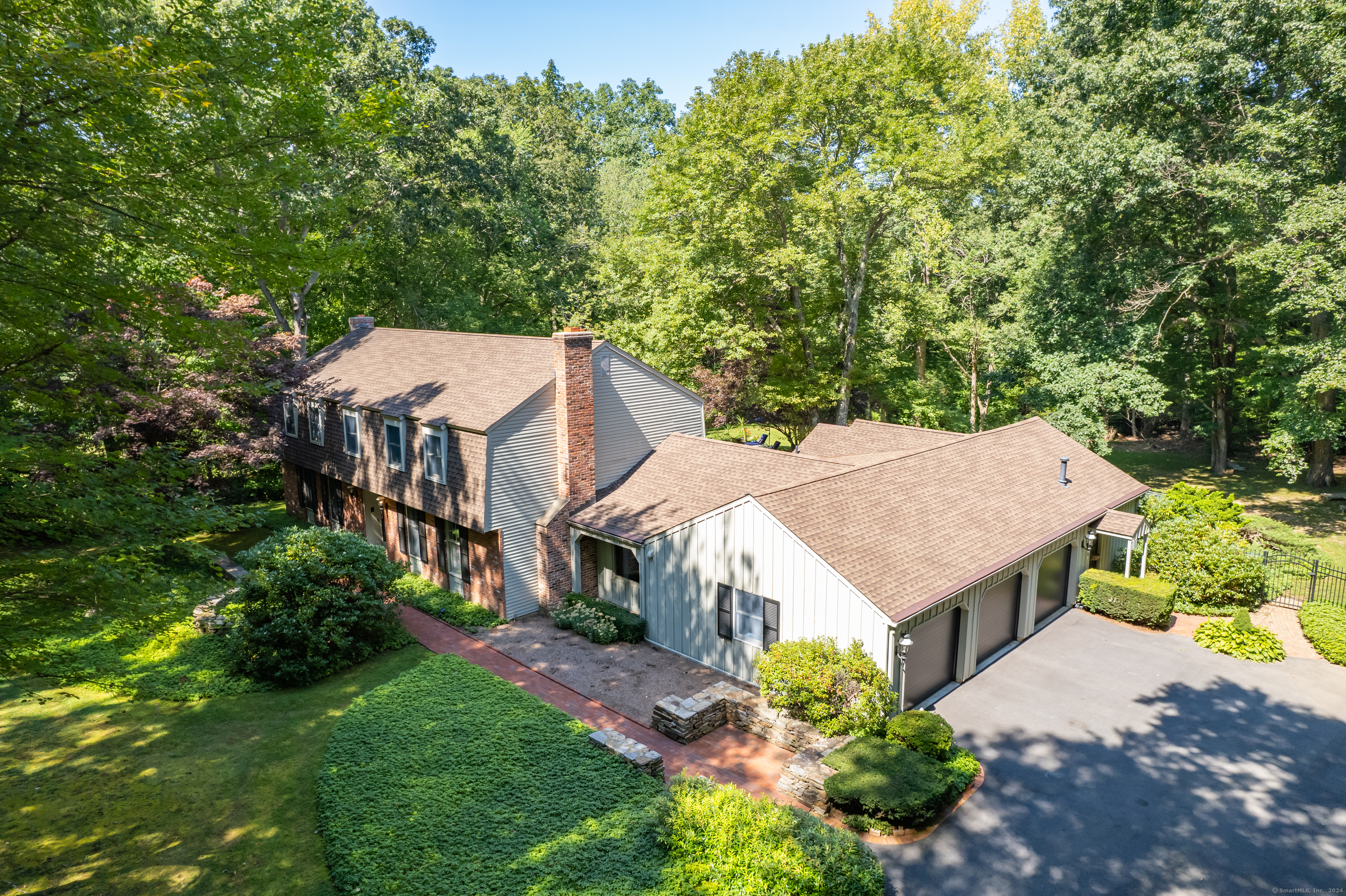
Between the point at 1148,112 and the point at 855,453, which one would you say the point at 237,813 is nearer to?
the point at 855,453

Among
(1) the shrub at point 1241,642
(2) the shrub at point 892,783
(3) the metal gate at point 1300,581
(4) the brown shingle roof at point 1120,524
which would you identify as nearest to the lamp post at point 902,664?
(2) the shrub at point 892,783

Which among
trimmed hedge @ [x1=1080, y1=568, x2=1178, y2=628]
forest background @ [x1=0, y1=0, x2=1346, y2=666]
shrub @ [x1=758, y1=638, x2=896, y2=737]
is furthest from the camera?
trimmed hedge @ [x1=1080, y1=568, x2=1178, y2=628]

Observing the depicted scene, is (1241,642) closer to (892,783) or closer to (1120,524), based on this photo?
(1120,524)

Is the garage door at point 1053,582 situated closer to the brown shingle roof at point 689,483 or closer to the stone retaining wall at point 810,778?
the brown shingle roof at point 689,483

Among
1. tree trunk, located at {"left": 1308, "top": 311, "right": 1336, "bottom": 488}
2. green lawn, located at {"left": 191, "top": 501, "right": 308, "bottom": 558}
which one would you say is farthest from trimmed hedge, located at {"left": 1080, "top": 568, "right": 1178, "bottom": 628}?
green lawn, located at {"left": 191, "top": 501, "right": 308, "bottom": 558}

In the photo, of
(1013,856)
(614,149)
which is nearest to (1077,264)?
(1013,856)

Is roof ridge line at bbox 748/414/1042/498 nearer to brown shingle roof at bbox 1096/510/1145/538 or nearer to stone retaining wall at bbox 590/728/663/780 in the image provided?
brown shingle roof at bbox 1096/510/1145/538
